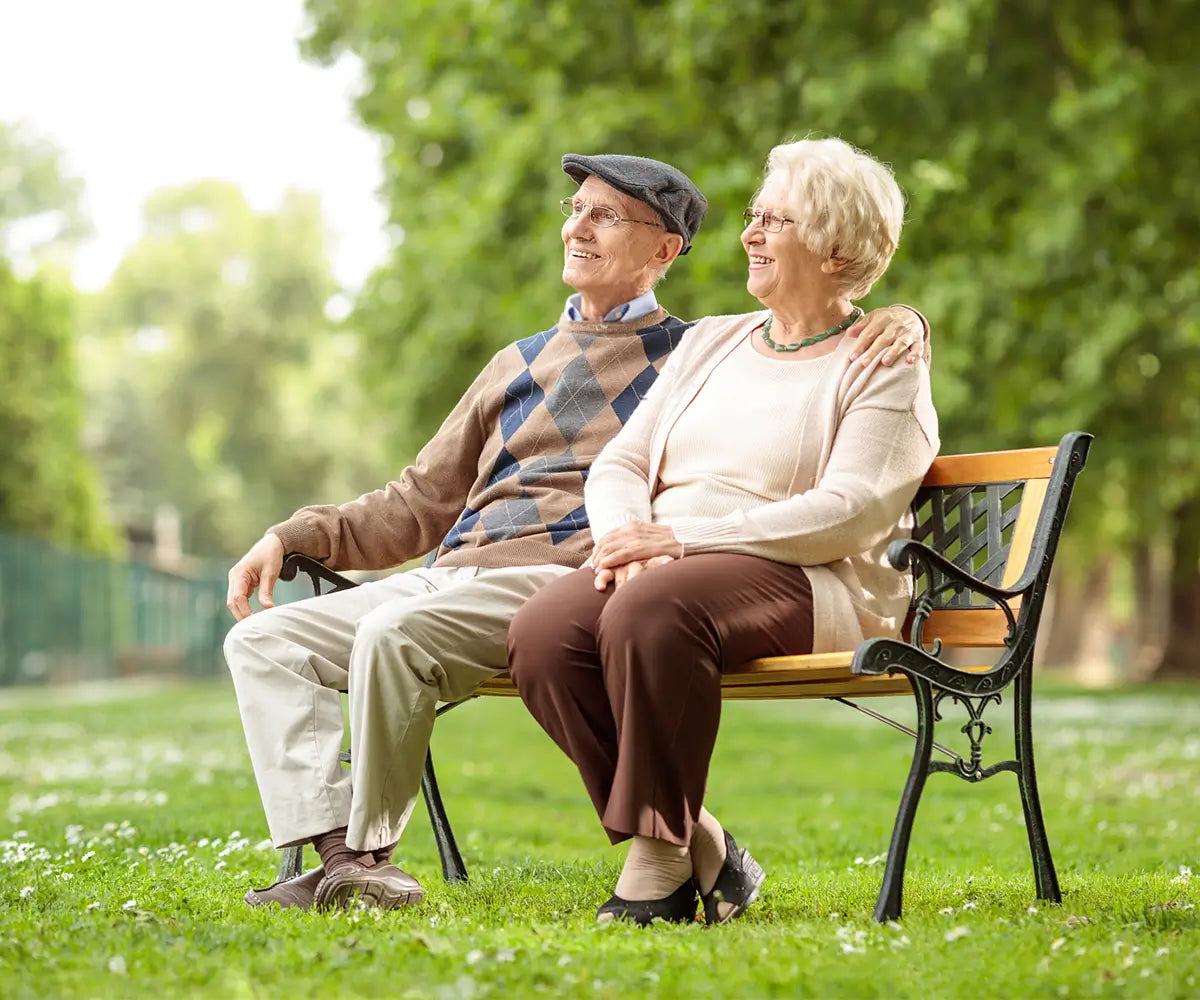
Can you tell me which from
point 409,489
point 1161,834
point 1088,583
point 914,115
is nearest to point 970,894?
point 409,489

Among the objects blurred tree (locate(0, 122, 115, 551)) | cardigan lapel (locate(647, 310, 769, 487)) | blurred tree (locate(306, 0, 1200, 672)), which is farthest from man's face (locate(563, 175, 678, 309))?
blurred tree (locate(0, 122, 115, 551))

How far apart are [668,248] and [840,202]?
714mm

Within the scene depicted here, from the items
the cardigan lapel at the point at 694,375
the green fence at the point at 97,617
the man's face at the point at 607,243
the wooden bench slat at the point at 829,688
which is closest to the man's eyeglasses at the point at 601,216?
the man's face at the point at 607,243

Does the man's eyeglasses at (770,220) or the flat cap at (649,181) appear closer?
the man's eyeglasses at (770,220)

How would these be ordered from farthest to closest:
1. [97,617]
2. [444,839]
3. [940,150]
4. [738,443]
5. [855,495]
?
[97,617], [940,150], [444,839], [738,443], [855,495]

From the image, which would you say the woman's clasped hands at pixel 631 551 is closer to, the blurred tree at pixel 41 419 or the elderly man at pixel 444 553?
the elderly man at pixel 444 553

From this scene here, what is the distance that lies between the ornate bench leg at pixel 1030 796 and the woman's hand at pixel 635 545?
3.00 feet

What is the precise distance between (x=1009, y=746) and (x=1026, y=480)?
765cm

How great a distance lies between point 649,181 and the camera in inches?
189

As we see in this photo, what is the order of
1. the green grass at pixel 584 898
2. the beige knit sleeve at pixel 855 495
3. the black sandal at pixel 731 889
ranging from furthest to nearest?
1. the black sandal at pixel 731 889
2. the beige knit sleeve at pixel 855 495
3. the green grass at pixel 584 898

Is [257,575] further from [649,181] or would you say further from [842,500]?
[842,500]

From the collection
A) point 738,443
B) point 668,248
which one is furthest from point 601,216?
point 738,443

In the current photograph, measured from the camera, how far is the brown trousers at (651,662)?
387cm

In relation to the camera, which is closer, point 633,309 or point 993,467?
point 993,467
